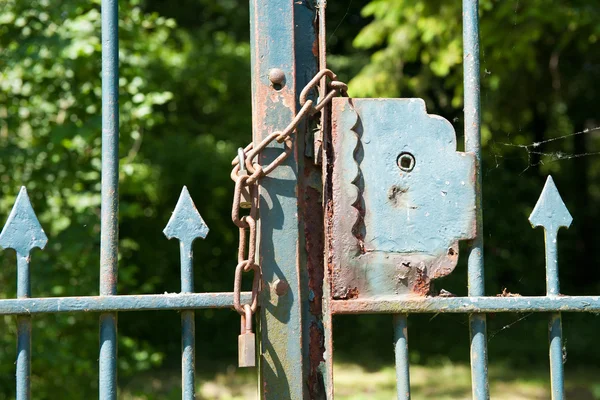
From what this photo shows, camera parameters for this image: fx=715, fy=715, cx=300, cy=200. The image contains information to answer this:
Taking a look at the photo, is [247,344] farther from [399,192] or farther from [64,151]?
[64,151]

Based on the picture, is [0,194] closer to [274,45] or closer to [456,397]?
[274,45]

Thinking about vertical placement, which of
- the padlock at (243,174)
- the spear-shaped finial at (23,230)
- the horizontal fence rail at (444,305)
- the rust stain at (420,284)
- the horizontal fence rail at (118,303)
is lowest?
the horizontal fence rail at (444,305)

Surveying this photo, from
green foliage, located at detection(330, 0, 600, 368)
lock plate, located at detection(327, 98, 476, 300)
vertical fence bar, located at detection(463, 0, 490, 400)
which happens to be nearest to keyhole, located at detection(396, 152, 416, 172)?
lock plate, located at detection(327, 98, 476, 300)

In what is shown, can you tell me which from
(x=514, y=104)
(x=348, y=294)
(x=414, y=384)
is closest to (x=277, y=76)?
(x=348, y=294)

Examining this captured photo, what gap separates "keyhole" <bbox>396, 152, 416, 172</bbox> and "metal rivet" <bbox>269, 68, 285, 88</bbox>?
0.28m

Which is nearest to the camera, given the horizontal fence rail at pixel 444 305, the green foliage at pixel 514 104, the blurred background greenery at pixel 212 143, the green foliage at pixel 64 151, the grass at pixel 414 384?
the horizontal fence rail at pixel 444 305

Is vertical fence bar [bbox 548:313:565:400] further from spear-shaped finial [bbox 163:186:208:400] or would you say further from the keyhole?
spear-shaped finial [bbox 163:186:208:400]

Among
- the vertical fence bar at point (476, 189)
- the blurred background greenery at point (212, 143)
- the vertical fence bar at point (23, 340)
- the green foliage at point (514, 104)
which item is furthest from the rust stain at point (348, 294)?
the green foliage at point (514, 104)

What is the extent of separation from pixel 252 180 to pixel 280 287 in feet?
0.71

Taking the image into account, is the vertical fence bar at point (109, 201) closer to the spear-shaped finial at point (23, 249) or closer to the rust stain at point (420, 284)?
the spear-shaped finial at point (23, 249)

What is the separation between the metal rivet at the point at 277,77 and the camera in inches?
56.1

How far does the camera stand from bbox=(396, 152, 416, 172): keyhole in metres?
1.45

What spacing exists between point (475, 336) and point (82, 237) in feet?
10.1

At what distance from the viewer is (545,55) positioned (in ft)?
26.6
